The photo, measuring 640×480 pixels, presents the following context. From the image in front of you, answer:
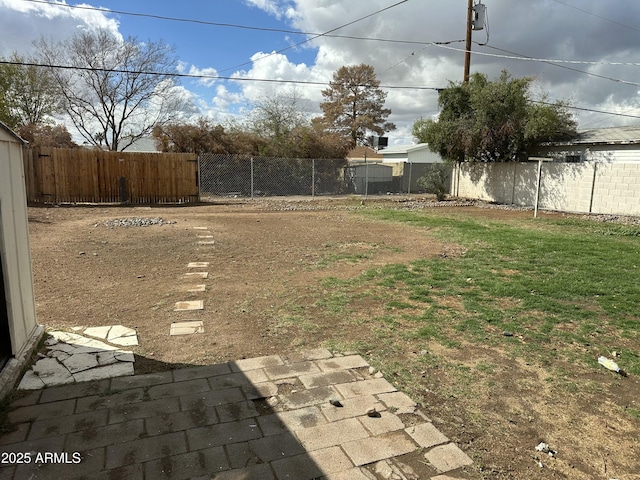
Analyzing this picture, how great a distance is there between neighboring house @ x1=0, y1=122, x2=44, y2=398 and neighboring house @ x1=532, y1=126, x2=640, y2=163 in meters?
18.7

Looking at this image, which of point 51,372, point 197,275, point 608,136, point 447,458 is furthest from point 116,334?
point 608,136

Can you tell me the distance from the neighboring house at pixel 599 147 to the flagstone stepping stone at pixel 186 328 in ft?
57.5

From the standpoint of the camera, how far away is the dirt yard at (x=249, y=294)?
2521 millimetres

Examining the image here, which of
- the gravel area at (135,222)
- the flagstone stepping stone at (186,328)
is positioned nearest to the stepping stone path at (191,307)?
the flagstone stepping stone at (186,328)

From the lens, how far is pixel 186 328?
399 centimetres

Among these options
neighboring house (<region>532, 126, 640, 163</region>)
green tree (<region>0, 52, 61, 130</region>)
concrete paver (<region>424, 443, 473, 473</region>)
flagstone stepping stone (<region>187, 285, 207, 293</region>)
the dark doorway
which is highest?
green tree (<region>0, 52, 61, 130</region>)

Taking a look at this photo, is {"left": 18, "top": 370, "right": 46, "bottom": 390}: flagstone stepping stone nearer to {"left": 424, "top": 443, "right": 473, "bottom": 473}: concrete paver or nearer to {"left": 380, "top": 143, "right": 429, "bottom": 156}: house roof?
{"left": 424, "top": 443, "right": 473, "bottom": 473}: concrete paver

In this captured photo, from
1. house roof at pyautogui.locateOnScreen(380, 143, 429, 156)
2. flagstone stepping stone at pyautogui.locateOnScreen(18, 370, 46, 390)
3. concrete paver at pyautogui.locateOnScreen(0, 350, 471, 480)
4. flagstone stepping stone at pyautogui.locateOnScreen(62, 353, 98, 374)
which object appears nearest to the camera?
concrete paver at pyautogui.locateOnScreen(0, 350, 471, 480)

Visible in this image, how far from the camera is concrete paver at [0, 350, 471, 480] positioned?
209cm

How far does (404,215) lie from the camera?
43.9 feet

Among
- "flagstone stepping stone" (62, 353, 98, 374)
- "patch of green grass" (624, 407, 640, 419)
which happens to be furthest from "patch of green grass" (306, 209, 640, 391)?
"flagstone stepping stone" (62, 353, 98, 374)

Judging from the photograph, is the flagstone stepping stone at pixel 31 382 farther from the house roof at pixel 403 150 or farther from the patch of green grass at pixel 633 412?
the house roof at pixel 403 150

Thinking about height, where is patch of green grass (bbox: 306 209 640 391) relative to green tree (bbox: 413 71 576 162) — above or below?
below

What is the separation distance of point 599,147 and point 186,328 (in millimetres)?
18216
